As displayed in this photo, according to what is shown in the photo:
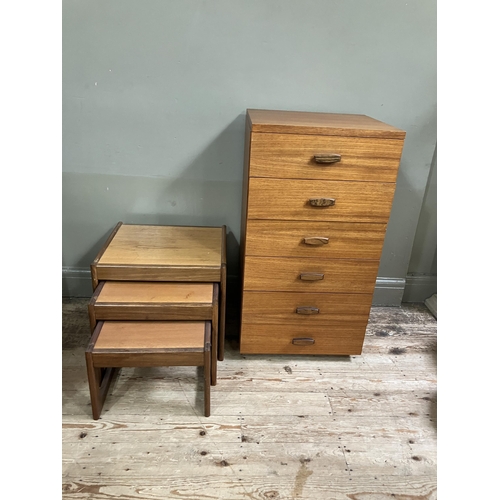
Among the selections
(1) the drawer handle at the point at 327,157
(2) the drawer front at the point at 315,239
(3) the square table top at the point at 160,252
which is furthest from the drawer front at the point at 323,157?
(3) the square table top at the point at 160,252

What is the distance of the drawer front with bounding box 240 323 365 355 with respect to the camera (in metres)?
1.70

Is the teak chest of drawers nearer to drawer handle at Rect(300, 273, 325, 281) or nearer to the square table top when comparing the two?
drawer handle at Rect(300, 273, 325, 281)

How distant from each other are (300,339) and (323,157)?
2.56 feet

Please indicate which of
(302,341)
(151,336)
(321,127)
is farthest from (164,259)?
(321,127)

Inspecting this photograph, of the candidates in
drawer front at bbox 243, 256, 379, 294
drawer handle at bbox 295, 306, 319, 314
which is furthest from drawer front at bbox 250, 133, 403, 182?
drawer handle at bbox 295, 306, 319, 314

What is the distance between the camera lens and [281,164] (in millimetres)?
1398

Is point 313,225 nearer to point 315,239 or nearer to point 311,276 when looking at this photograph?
point 315,239

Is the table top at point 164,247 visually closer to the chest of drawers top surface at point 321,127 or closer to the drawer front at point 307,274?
the drawer front at point 307,274

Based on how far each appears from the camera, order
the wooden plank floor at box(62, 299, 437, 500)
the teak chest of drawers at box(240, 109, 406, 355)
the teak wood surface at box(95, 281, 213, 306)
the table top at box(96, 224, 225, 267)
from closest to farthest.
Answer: the wooden plank floor at box(62, 299, 437, 500), the teak chest of drawers at box(240, 109, 406, 355), the teak wood surface at box(95, 281, 213, 306), the table top at box(96, 224, 225, 267)

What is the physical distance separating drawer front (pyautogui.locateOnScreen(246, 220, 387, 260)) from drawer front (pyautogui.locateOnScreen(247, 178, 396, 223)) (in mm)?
31

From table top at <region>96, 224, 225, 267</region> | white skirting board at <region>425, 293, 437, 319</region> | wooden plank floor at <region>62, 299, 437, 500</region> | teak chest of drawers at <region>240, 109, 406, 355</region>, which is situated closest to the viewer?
wooden plank floor at <region>62, 299, 437, 500</region>

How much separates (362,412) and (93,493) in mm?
981

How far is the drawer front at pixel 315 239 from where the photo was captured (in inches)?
59.4

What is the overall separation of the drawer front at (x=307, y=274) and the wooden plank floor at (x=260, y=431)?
1.29ft
